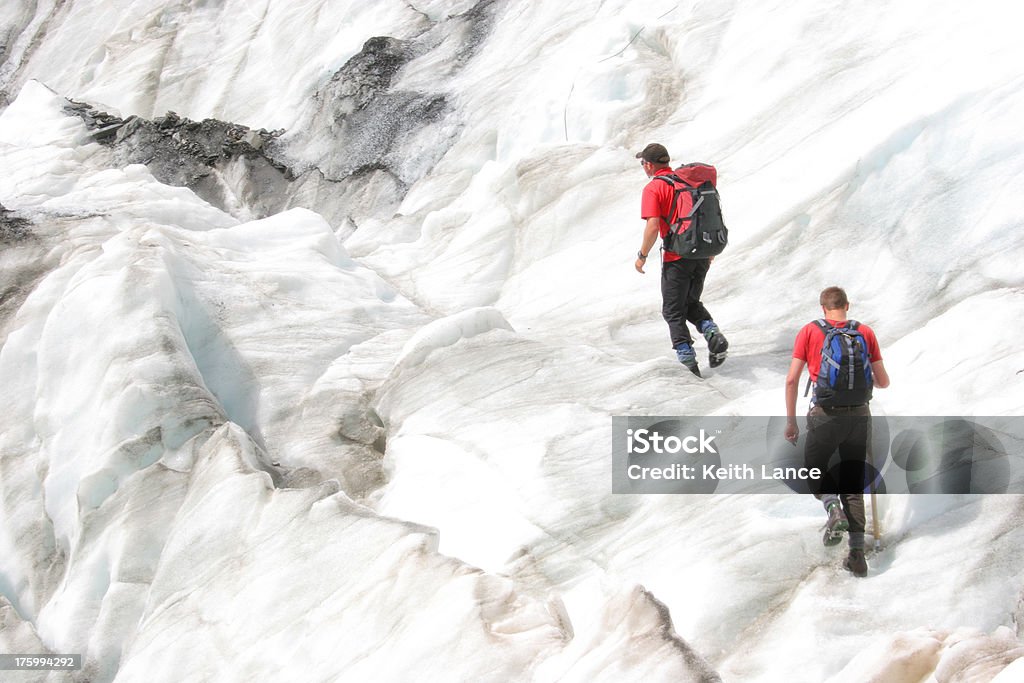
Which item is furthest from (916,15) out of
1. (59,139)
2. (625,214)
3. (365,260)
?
(59,139)

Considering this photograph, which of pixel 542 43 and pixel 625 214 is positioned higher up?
pixel 542 43

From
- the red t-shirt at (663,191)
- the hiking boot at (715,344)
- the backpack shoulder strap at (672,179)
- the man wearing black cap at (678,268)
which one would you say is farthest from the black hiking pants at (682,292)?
the backpack shoulder strap at (672,179)

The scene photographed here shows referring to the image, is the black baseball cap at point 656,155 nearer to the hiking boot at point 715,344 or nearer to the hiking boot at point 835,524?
the hiking boot at point 715,344

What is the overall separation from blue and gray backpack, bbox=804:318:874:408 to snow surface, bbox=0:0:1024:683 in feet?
3.08

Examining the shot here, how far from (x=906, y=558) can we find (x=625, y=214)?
20.4 ft

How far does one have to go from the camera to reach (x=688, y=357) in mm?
8359

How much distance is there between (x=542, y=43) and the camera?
16031 mm

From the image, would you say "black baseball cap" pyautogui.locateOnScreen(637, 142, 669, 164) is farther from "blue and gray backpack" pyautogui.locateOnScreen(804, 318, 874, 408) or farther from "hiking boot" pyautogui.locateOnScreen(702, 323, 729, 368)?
"blue and gray backpack" pyautogui.locateOnScreen(804, 318, 874, 408)

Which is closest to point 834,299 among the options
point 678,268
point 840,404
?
point 840,404

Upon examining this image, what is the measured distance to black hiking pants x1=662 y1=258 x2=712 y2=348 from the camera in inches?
325

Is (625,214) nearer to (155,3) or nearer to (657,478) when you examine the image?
(657,478)

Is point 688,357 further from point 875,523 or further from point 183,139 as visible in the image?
point 183,139

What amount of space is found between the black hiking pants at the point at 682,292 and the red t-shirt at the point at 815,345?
2.29 metres

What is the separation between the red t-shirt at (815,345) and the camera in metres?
5.92
